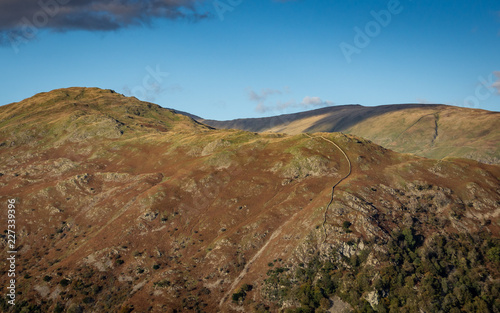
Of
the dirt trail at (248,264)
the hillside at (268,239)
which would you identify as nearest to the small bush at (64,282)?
the hillside at (268,239)

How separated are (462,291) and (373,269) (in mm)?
27999

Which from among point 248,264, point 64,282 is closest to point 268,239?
point 248,264

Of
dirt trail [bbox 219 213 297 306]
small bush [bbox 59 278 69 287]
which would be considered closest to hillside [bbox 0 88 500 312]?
small bush [bbox 59 278 69 287]

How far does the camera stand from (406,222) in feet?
488

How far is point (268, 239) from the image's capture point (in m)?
146

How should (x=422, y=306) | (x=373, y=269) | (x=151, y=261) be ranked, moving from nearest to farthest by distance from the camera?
(x=422, y=306)
(x=373, y=269)
(x=151, y=261)

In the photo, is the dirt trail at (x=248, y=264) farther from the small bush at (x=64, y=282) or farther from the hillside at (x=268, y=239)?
the small bush at (x=64, y=282)

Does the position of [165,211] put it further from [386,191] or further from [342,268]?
[386,191]

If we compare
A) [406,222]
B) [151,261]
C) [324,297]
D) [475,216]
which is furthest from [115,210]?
[475,216]

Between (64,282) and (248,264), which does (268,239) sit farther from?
(64,282)

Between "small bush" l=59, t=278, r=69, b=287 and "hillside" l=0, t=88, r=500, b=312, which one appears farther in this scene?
"small bush" l=59, t=278, r=69, b=287

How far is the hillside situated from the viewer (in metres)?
120

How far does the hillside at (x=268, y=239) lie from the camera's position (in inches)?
4742

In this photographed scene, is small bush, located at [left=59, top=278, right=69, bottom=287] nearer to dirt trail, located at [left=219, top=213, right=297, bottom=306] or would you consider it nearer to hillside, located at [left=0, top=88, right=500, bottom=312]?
hillside, located at [left=0, top=88, right=500, bottom=312]
